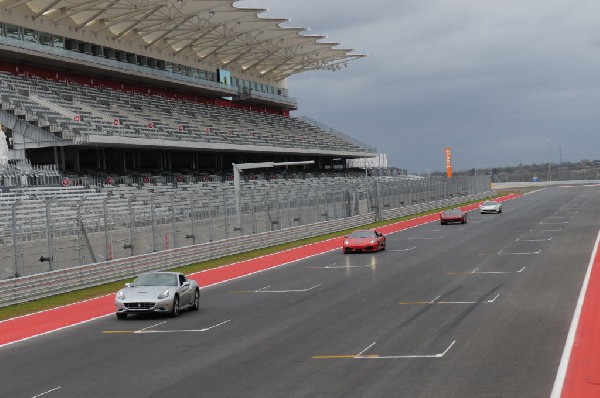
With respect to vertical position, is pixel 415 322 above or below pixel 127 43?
below

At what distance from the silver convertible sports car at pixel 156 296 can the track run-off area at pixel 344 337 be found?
0.37 meters

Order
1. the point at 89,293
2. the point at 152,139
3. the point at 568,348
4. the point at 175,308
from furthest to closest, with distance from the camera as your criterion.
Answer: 1. the point at 152,139
2. the point at 89,293
3. the point at 175,308
4. the point at 568,348

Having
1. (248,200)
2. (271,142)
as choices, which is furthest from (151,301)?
(271,142)

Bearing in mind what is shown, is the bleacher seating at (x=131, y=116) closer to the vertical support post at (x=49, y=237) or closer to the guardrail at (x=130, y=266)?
the guardrail at (x=130, y=266)

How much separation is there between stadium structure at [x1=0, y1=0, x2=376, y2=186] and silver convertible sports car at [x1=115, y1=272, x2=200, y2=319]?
75.7 feet

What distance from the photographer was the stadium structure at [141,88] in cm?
5512

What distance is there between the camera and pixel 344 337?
17.6 meters

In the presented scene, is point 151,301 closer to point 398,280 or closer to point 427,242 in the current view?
point 398,280

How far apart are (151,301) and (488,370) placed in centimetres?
1052

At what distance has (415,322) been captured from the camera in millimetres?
19172

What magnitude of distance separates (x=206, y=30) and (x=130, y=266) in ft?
145

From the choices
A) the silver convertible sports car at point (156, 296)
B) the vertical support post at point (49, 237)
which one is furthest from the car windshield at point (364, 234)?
the silver convertible sports car at point (156, 296)

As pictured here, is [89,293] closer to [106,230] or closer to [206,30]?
[106,230]

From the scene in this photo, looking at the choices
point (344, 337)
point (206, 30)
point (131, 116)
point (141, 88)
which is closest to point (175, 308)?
point (344, 337)
